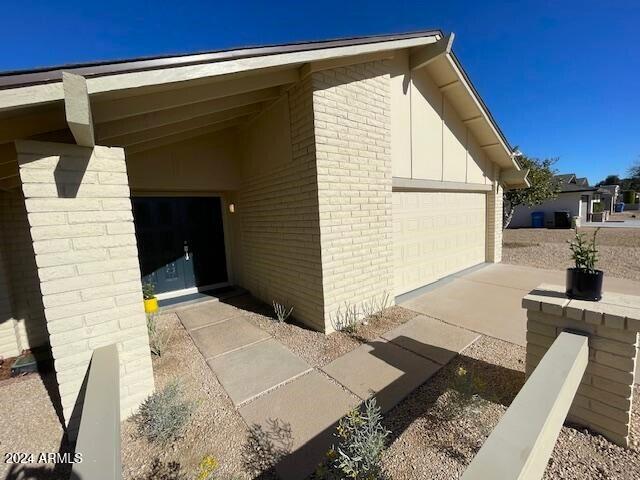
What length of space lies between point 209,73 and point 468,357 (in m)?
4.38

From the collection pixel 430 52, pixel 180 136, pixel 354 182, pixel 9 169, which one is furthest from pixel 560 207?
pixel 9 169

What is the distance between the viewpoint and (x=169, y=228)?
6.27m

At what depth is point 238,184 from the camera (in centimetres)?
636

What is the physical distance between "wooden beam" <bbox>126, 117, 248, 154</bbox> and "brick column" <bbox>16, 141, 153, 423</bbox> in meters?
2.68

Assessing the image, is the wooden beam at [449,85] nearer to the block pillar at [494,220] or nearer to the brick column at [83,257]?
the block pillar at [494,220]

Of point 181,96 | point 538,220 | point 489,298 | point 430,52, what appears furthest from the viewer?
point 538,220

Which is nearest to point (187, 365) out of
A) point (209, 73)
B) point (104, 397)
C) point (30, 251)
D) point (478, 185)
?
point (104, 397)

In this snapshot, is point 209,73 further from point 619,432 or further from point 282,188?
point 619,432

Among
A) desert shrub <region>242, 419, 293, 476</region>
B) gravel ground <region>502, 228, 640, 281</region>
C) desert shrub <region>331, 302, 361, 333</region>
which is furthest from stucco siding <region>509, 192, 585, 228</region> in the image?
desert shrub <region>242, 419, 293, 476</region>

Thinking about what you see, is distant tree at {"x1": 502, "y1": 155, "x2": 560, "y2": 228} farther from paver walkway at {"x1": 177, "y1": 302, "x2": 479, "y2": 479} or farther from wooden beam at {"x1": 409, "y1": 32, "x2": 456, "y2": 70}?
paver walkway at {"x1": 177, "y1": 302, "x2": 479, "y2": 479}

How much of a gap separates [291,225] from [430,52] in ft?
14.2

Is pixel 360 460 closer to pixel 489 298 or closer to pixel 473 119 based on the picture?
pixel 489 298

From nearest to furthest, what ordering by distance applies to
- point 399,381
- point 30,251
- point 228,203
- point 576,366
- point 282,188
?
point 576,366, point 399,381, point 30,251, point 282,188, point 228,203

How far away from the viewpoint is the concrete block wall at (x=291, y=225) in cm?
418
